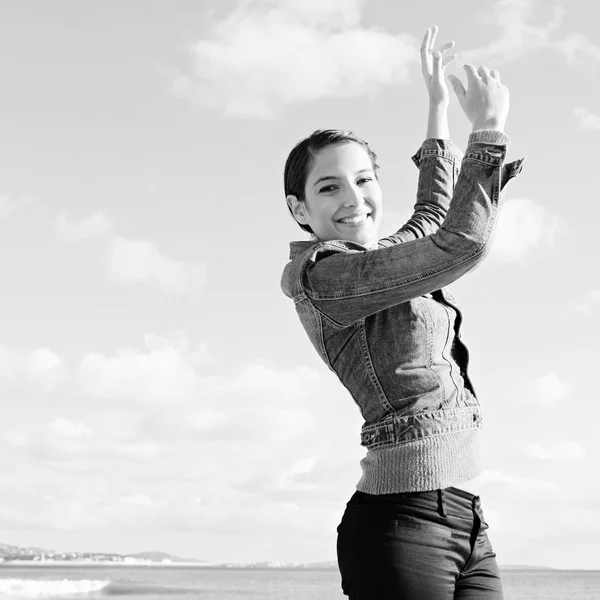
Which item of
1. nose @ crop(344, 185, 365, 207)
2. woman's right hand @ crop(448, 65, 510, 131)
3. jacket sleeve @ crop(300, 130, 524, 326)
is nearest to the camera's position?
jacket sleeve @ crop(300, 130, 524, 326)

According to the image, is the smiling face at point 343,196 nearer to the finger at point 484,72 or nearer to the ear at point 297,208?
the ear at point 297,208

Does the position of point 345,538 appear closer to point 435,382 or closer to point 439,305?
point 435,382

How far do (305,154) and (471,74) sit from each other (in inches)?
21.2

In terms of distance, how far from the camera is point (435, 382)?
7.19ft

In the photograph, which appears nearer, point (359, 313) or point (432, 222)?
point (359, 313)

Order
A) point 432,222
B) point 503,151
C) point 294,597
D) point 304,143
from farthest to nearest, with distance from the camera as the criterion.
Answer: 1. point 294,597
2. point 432,222
3. point 304,143
4. point 503,151

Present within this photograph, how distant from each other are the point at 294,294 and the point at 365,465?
1.61ft

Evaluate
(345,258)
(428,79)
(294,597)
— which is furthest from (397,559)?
(294,597)

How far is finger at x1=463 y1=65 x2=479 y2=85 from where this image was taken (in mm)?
2191

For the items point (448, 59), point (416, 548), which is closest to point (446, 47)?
point (448, 59)

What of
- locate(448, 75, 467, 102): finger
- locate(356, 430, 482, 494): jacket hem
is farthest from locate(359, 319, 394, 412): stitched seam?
locate(448, 75, 467, 102): finger

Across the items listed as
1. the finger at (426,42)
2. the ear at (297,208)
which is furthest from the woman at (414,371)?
the finger at (426,42)

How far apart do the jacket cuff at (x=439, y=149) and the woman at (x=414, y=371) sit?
45cm

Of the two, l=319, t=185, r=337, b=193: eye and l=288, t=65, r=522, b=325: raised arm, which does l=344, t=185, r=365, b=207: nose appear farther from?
l=288, t=65, r=522, b=325: raised arm
